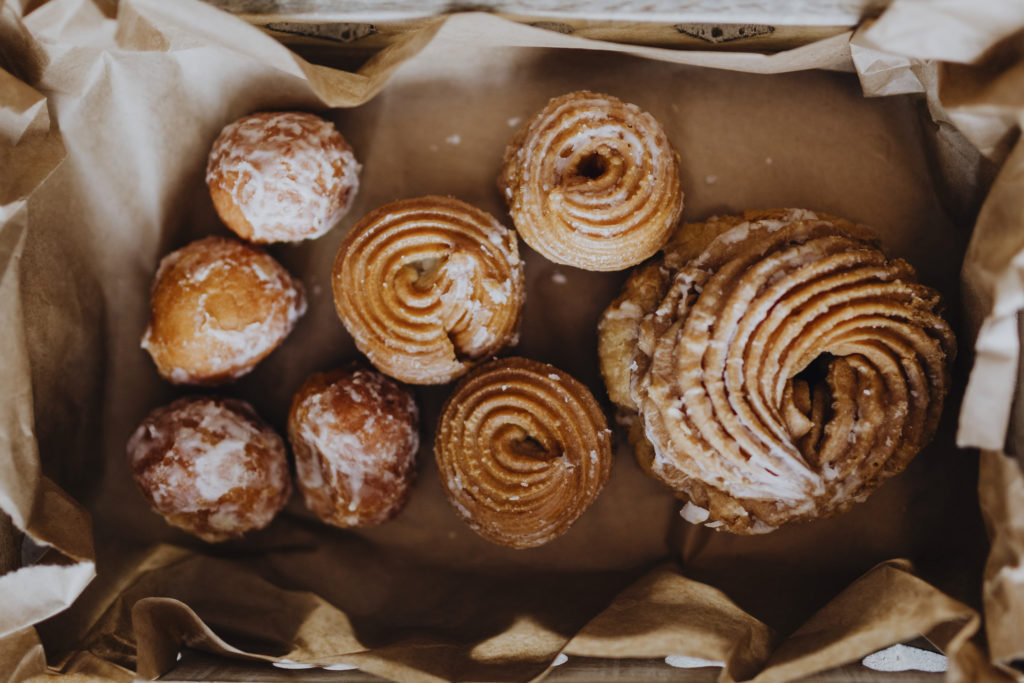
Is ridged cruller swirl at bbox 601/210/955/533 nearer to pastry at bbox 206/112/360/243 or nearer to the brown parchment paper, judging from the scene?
the brown parchment paper

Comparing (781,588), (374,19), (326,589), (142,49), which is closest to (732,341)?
(781,588)

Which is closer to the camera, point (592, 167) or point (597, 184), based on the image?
point (597, 184)

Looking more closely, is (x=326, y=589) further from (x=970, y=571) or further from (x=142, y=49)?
(x=970, y=571)

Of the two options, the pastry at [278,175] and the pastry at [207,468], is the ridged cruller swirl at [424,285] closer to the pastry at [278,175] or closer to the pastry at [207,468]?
the pastry at [278,175]

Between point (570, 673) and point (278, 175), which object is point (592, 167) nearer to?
point (278, 175)

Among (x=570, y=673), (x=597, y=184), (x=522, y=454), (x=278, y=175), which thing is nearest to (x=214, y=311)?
(x=278, y=175)

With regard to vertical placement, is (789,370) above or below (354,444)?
above

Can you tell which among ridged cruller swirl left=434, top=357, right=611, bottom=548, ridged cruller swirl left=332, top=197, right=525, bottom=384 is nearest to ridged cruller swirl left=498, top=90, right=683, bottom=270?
ridged cruller swirl left=332, top=197, right=525, bottom=384
